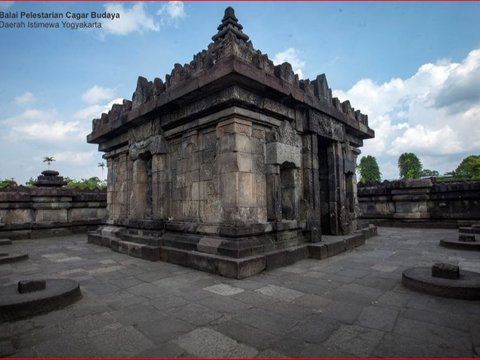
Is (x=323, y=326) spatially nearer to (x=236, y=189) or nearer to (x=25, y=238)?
(x=236, y=189)

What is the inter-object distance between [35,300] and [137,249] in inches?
131

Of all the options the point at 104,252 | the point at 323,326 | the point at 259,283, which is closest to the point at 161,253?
the point at 104,252

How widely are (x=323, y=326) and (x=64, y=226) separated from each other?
1133 centimetres

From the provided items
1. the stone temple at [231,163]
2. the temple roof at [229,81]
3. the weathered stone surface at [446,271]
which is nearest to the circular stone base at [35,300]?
the stone temple at [231,163]

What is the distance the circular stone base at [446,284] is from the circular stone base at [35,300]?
14.3 feet

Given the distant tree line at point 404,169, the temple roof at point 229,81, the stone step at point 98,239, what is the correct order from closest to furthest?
the temple roof at point 229,81 → the stone step at point 98,239 → the distant tree line at point 404,169

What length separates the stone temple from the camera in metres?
5.11

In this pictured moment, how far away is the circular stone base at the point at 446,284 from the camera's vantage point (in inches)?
133

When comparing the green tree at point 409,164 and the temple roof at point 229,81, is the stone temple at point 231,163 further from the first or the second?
the green tree at point 409,164

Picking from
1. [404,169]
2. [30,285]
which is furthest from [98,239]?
[404,169]

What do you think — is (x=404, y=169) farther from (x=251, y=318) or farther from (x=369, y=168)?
(x=251, y=318)

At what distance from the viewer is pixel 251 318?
2969mm

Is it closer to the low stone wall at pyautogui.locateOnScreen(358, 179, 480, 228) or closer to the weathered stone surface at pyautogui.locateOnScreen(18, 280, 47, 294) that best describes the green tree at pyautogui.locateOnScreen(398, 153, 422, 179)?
the low stone wall at pyautogui.locateOnScreen(358, 179, 480, 228)

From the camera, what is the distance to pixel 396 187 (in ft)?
38.1
